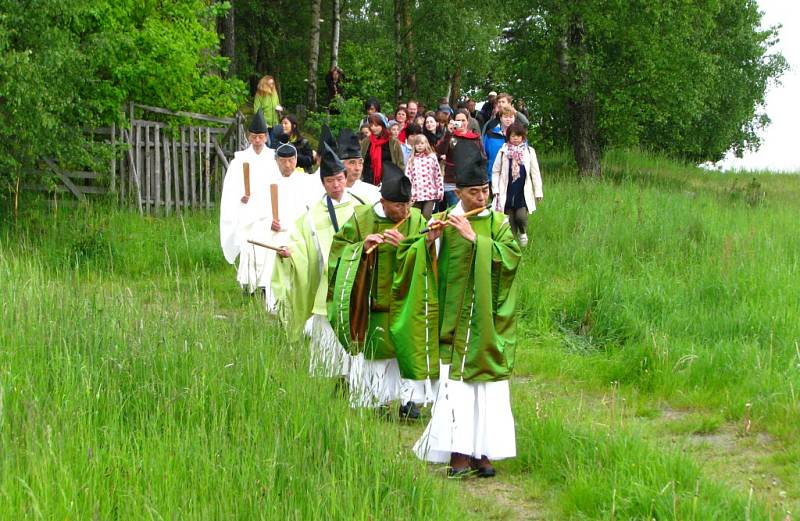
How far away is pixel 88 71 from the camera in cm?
1507

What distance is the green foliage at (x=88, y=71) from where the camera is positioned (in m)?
13.5

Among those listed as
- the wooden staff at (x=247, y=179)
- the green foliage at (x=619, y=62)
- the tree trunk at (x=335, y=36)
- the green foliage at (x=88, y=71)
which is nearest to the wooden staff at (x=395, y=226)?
the wooden staff at (x=247, y=179)

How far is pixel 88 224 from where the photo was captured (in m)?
14.9

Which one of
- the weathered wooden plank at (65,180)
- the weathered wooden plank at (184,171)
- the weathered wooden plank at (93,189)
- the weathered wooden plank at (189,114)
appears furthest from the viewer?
the weathered wooden plank at (184,171)

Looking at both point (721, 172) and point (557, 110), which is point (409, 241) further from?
point (721, 172)

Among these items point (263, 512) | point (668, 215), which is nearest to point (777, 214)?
point (668, 215)

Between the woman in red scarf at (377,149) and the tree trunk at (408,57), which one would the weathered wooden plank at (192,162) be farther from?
the tree trunk at (408,57)

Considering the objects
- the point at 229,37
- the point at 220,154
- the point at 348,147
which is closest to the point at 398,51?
the point at 229,37

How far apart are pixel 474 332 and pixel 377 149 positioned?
10292 mm

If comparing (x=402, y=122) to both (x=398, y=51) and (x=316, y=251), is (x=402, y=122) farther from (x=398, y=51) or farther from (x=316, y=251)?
(x=398, y=51)

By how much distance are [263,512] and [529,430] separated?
2740 mm

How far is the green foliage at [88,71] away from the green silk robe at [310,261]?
608cm

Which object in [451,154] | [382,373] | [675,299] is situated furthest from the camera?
[451,154]

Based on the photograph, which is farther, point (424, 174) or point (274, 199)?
point (424, 174)
